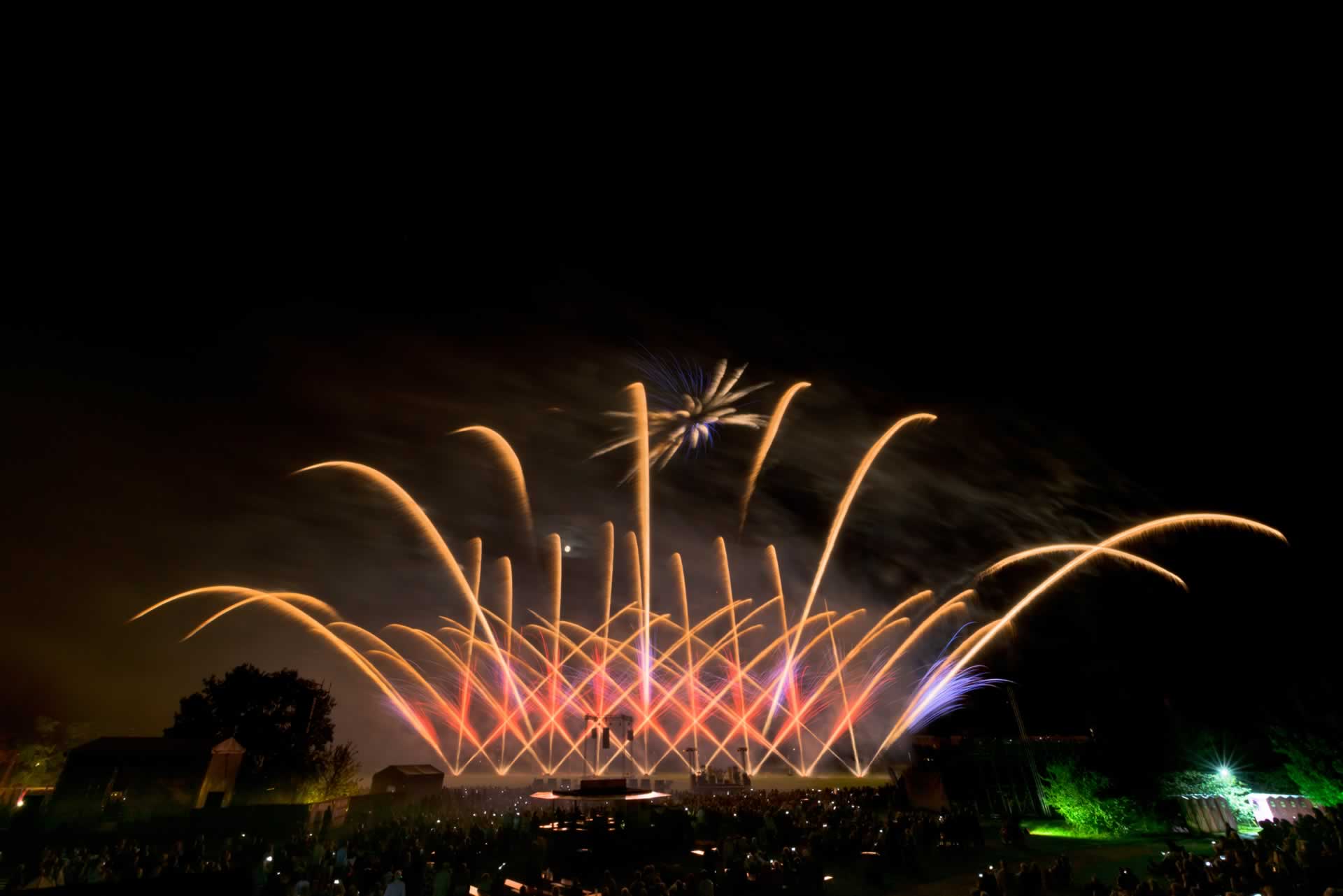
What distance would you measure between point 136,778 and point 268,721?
→ 95.0 ft

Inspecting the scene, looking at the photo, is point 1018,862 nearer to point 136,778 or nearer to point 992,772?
point 992,772

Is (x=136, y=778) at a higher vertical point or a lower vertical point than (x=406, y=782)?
higher

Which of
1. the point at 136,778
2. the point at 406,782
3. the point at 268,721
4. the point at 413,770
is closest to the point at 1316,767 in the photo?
the point at 406,782

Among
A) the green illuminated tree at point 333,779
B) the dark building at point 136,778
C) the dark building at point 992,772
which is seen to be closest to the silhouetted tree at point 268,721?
the green illuminated tree at point 333,779

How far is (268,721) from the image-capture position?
63.0m

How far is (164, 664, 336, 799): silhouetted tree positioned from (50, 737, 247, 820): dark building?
18.9 m

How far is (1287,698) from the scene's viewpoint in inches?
1101

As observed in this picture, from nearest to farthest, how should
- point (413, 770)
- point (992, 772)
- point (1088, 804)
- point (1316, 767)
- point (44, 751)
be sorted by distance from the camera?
point (1316, 767), point (1088, 804), point (992, 772), point (413, 770), point (44, 751)

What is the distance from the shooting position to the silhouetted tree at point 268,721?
5807 cm

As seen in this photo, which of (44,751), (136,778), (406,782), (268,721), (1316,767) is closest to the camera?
(1316,767)

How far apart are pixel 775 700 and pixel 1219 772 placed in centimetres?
2369

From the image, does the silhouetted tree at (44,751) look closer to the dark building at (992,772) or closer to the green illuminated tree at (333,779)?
the green illuminated tree at (333,779)

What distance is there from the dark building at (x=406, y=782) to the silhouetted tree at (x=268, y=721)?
56.6 ft

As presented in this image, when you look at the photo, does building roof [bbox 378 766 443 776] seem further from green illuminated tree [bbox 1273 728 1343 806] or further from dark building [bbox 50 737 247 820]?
green illuminated tree [bbox 1273 728 1343 806]
